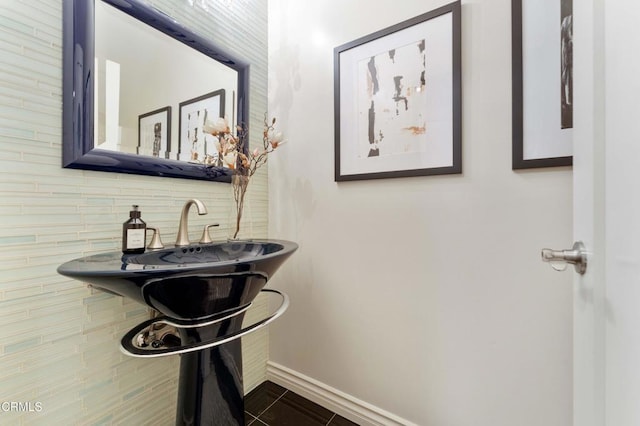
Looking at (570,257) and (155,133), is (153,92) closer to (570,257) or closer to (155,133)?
(155,133)

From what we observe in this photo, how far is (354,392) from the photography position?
4.04 feet

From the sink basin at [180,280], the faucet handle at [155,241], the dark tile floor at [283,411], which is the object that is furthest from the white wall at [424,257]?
the faucet handle at [155,241]

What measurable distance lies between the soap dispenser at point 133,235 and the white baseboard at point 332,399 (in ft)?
3.35

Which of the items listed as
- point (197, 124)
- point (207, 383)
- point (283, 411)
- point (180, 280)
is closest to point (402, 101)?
point (197, 124)

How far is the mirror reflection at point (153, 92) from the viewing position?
2.95 ft

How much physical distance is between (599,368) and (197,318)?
0.86 m

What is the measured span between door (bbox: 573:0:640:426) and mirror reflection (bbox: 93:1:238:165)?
124 cm

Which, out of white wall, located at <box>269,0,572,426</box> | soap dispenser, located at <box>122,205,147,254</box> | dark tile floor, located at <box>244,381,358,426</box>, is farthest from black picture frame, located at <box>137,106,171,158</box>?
dark tile floor, located at <box>244,381,358,426</box>

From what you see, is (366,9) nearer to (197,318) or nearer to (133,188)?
(133,188)

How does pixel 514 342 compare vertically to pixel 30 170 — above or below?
below

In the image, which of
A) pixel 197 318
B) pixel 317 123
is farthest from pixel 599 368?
pixel 317 123

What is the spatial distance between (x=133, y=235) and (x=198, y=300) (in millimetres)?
368

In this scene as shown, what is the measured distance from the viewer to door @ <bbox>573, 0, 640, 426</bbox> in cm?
35

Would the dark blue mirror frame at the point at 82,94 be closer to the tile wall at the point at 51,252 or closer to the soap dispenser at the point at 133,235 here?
the tile wall at the point at 51,252
